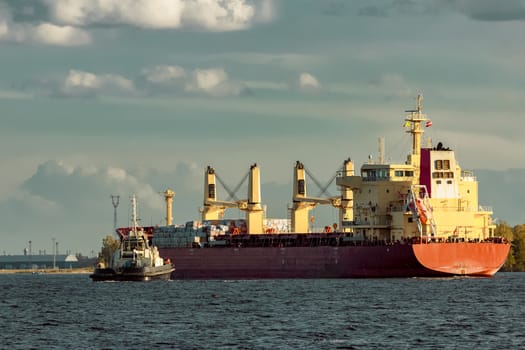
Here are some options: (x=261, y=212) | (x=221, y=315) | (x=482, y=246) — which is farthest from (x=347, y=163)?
(x=221, y=315)

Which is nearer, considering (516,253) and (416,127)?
(416,127)

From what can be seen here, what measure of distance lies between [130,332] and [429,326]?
1439 centimetres

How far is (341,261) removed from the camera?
113250 millimetres

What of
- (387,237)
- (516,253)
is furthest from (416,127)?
(516,253)

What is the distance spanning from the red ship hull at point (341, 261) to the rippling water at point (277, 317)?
6266 mm

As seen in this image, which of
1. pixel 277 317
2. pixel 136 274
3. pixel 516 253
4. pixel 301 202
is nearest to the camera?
pixel 277 317

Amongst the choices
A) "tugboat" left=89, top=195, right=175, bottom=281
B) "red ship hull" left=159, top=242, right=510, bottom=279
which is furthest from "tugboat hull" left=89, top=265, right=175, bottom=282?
"red ship hull" left=159, top=242, right=510, bottom=279

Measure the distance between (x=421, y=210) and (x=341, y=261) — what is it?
407 inches

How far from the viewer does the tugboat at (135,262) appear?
4370 inches

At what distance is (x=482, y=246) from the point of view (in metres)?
108

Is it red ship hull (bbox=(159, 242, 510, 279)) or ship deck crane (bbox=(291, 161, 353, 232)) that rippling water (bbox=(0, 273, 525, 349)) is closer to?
red ship hull (bbox=(159, 242, 510, 279))

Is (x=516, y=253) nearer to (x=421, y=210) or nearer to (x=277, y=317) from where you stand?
(x=421, y=210)

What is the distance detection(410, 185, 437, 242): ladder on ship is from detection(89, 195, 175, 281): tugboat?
76.1 feet

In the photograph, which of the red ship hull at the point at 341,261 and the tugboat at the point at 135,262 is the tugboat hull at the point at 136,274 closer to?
the tugboat at the point at 135,262
